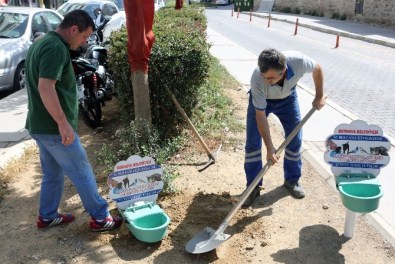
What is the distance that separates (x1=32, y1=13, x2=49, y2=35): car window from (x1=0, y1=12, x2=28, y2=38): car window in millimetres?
177

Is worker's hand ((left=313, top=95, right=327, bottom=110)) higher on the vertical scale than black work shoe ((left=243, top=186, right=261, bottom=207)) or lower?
higher

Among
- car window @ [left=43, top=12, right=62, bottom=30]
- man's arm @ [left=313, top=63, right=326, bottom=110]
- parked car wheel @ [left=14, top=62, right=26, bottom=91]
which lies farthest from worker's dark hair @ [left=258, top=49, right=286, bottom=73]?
car window @ [left=43, top=12, right=62, bottom=30]

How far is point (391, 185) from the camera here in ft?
15.0

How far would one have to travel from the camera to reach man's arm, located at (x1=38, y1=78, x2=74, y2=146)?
293cm

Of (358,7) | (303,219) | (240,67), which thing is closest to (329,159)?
(303,219)

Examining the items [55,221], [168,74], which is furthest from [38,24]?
[55,221]

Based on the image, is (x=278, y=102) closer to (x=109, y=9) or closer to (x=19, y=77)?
(x=19, y=77)

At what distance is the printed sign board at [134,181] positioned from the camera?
357cm

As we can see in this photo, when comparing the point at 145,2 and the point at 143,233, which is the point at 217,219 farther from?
the point at 145,2

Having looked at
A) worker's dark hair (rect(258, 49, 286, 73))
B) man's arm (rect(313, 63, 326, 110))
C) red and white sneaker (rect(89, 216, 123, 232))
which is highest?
worker's dark hair (rect(258, 49, 286, 73))

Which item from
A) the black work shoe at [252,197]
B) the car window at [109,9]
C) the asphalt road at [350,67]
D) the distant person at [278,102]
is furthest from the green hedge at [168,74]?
the car window at [109,9]

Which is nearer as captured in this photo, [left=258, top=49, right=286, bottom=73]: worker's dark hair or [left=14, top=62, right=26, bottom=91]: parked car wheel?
[left=258, top=49, right=286, bottom=73]: worker's dark hair

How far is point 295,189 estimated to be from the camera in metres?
→ 4.34

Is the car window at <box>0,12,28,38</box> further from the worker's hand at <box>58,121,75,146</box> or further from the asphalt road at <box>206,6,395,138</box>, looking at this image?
the worker's hand at <box>58,121,75,146</box>
